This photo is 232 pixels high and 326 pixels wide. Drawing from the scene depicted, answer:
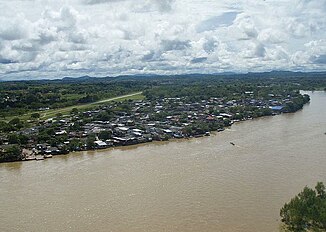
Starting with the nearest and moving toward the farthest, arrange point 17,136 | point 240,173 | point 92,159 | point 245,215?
point 245,215, point 240,173, point 92,159, point 17,136

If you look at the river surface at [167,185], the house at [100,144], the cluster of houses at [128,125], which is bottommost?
the river surface at [167,185]

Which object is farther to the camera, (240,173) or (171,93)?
(171,93)

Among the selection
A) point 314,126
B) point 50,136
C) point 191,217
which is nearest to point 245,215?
point 191,217

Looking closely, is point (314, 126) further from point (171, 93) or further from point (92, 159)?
point (171, 93)

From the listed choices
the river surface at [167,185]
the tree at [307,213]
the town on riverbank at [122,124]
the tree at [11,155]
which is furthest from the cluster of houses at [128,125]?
the tree at [307,213]

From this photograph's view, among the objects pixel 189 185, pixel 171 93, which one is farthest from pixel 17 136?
pixel 171 93

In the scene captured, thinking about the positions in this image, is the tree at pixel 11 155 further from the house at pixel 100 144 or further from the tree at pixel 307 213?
the tree at pixel 307 213

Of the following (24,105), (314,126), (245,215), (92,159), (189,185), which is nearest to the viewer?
(245,215)
